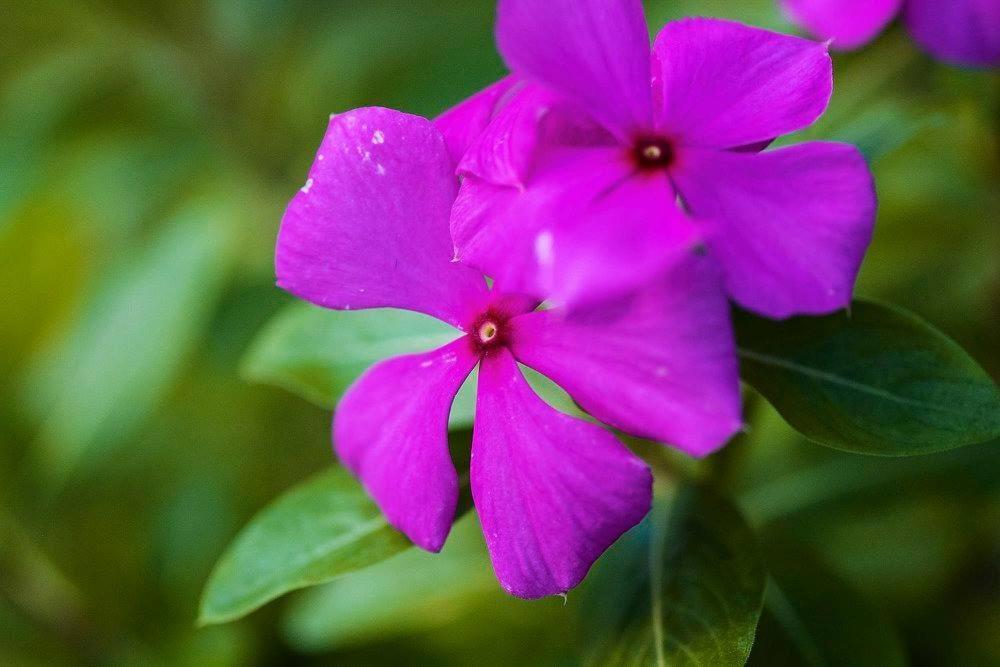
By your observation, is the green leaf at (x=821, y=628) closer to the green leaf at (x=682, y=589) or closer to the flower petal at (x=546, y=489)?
the green leaf at (x=682, y=589)

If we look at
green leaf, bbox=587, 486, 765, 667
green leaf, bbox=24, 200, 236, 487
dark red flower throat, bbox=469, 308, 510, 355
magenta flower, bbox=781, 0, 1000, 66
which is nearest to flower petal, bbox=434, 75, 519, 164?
dark red flower throat, bbox=469, 308, 510, 355

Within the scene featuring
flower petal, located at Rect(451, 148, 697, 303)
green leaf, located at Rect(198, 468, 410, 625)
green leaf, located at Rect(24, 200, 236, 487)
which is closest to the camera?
flower petal, located at Rect(451, 148, 697, 303)

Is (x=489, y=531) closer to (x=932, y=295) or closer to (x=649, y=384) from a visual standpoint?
(x=649, y=384)

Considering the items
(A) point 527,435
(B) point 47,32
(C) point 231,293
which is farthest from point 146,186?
(A) point 527,435

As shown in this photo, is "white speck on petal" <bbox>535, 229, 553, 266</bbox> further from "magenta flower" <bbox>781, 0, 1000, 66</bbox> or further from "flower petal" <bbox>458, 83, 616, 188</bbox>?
"magenta flower" <bbox>781, 0, 1000, 66</bbox>

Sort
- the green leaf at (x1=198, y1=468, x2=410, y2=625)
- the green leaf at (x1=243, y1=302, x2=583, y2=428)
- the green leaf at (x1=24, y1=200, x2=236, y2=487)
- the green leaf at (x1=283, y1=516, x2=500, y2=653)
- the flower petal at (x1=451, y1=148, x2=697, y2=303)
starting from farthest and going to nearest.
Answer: the green leaf at (x1=24, y1=200, x2=236, y2=487), the green leaf at (x1=283, y1=516, x2=500, y2=653), the green leaf at (x1=243, y1=302, x2=583, y2=428), the green leaf at (x1=198, y1=468, x2=410, y2=625), the flower petal at (x1=451, y1=148, x2=697, y2=303)

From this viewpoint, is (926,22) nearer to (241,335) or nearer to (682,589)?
(682,589)
